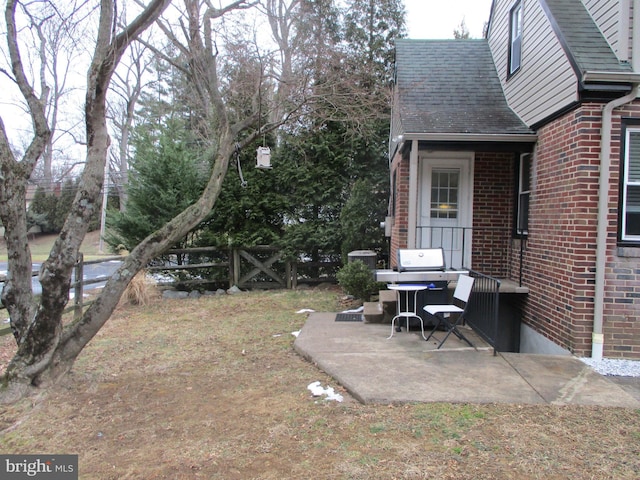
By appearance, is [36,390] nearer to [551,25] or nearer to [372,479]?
[372,479]

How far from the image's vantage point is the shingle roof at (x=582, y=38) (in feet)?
17.8

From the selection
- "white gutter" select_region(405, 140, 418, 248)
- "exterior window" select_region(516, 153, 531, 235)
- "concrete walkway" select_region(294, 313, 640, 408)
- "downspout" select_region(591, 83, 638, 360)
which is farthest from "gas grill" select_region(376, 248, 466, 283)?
"downspout" select_region(591, 83, 638, 360)

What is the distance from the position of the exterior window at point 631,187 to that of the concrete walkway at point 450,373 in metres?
1.76

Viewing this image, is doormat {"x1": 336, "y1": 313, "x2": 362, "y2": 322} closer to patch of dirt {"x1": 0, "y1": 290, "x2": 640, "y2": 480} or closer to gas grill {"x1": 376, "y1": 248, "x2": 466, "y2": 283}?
gas grill {"x1": 376, "y1": 248, "x2": 466, "y2": 283}

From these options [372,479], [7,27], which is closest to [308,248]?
[7,27]

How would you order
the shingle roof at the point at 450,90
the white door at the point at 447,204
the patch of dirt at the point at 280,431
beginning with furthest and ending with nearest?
1. the white door at the point at 447,204
2. the shingle roof at the point at 450,90
3. the patch of dirt at the point at 280,431

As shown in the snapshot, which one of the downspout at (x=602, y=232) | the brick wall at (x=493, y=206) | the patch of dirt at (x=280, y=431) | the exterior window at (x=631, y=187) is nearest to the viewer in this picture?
the patch of dirt at (x=280, y=431)

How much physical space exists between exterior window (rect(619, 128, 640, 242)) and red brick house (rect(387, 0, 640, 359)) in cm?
1

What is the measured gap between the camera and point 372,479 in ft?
9.51

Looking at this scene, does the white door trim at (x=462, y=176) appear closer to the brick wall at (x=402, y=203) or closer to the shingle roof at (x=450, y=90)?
the brick wall at (x=402, y=203)

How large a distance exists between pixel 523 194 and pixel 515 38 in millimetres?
2862

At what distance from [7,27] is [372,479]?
17.9 ft

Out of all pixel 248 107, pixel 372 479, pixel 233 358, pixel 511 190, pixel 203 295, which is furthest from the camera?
pixel 203 295

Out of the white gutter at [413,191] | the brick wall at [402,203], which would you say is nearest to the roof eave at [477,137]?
the white gutter at [413,191]
